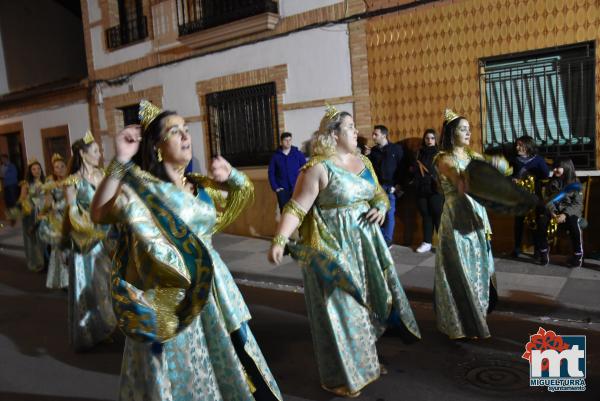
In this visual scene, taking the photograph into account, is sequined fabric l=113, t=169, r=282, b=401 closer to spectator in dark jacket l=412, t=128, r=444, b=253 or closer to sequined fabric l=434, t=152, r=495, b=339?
sequined fabric l=434, t=152, r=495, b=339

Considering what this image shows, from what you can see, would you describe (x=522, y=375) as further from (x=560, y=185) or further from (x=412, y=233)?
(x=412, y=233)

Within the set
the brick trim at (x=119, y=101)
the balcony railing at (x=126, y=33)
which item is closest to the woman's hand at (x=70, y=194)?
the brick trim at (x=119, y=101)

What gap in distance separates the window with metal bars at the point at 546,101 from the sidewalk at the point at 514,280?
155cm

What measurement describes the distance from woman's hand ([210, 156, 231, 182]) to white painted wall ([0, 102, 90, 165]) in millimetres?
11987

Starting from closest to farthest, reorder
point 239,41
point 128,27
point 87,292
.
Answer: point 87,292 → point 239,41 → point 128,27

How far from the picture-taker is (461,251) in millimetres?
4238

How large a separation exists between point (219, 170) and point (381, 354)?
7.30 ft

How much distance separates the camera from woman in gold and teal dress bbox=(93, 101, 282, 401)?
2.35 m

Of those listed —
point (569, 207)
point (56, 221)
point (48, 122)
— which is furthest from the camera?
point (48, 122)

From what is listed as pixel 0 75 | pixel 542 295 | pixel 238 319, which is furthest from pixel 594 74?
pixel 0 75

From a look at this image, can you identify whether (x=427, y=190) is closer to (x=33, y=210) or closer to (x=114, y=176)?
Answer: (x=114, y=176)

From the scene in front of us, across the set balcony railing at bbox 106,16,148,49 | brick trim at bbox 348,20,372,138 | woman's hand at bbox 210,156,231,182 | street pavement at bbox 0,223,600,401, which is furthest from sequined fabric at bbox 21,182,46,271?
woman's hand at bbox 210,156,231,182

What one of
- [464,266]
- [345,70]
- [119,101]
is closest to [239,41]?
[345,70]

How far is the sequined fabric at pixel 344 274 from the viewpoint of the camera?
3.45m
